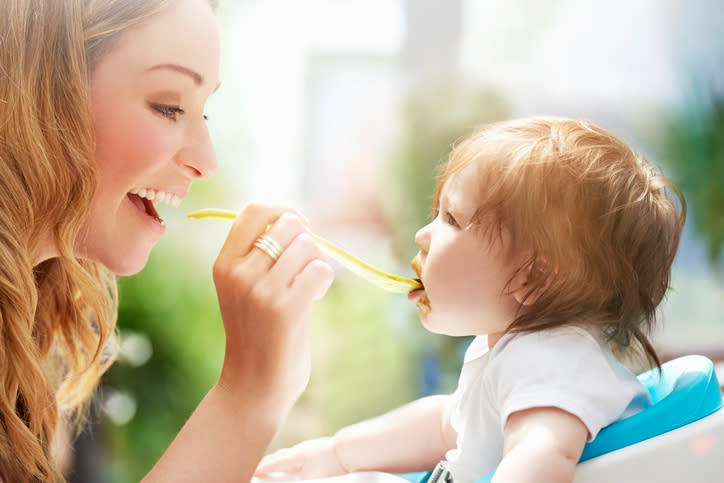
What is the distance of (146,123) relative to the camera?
70 centimetres

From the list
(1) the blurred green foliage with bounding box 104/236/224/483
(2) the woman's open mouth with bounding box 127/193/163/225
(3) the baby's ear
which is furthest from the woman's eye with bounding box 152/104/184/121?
(1) the blurred green foliage with bounding box 104/236/224/483

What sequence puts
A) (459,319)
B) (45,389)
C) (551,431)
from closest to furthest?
1. (551,431)
2. (459,319)
3. (45,389)

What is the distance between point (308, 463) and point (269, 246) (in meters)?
0.30

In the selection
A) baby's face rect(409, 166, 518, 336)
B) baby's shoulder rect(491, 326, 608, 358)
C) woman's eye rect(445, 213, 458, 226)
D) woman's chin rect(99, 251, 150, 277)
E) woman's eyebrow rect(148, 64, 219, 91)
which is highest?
woman's eyebrow rect(148, 64, 219, 91)

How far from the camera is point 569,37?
179cm

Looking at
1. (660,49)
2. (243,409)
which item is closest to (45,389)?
(243,409)

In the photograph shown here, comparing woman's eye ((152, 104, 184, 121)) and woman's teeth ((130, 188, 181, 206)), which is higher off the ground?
woman's eye ((152, 104, 184, 121))

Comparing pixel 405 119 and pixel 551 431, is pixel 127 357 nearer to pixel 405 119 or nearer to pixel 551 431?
pixel 405 119

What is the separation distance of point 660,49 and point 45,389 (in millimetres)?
1678

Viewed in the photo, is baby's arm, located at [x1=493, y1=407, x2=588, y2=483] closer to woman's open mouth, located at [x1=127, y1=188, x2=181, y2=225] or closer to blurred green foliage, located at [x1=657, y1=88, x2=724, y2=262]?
woman's open mouth, located at [x1=127, y1=188, x2=181, y2=225]

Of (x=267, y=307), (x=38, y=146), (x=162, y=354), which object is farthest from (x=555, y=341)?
(x=162, y=354)

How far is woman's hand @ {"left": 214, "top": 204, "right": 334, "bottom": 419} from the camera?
25.9 inches

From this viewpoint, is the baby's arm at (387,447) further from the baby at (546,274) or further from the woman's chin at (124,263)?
the woman's chin at (124,263)

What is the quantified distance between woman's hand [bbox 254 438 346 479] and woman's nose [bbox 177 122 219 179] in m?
0.36
